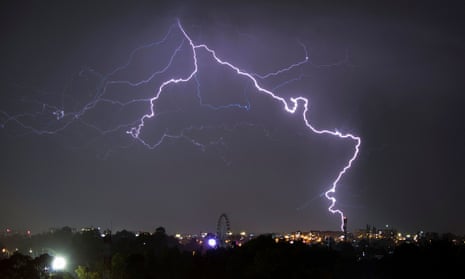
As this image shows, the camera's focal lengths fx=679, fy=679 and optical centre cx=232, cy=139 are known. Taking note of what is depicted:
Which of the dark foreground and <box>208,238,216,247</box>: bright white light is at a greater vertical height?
<box>208,238,216,247</box>: bright white light

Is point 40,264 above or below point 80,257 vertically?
below

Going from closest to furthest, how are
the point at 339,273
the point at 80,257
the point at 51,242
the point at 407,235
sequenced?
the point at 339,273 → the point at 80,257 → the point at 51,242 → the point at 407,235

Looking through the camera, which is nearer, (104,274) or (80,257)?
(104,274)

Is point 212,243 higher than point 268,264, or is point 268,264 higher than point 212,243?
point 212,243

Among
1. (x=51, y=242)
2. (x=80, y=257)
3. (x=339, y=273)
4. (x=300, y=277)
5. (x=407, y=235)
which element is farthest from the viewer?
(x=407, y=235)

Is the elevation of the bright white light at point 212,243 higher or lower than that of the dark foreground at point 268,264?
higher

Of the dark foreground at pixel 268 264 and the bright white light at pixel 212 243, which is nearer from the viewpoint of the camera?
the dark foreground at pixel 268 264

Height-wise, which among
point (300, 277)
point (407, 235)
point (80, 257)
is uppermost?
point (407, 235)

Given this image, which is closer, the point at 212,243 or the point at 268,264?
the point at 268,264

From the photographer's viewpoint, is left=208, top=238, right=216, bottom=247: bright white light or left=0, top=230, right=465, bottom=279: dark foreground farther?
left=208, top=238, right=216, bottom=247: bright white light

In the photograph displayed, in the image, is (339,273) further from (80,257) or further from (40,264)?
(80,257)

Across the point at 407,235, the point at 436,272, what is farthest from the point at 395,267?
the point at 407,235
